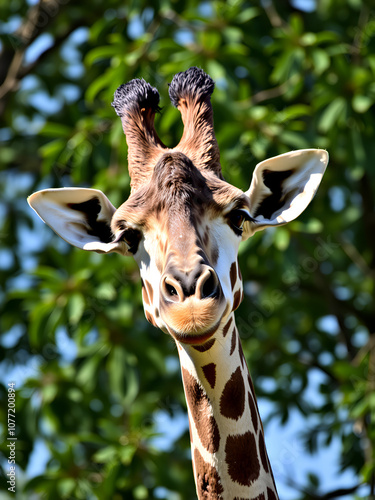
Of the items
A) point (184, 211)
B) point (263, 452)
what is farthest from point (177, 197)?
point (263, 452)

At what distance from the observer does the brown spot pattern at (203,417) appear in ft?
9.55

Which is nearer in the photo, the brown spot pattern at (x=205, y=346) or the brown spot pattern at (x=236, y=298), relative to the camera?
the brown spot pattern at (x=205, y=346)

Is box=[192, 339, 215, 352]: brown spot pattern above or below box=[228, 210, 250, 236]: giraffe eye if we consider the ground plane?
below

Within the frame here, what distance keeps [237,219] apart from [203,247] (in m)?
0.33

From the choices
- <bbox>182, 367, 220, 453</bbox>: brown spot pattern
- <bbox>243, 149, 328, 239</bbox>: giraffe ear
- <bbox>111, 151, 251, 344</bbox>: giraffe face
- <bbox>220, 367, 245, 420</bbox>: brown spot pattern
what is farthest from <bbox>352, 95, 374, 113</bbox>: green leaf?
<bbox>182, 367, 220, 453</bbox>: brown spot pattern

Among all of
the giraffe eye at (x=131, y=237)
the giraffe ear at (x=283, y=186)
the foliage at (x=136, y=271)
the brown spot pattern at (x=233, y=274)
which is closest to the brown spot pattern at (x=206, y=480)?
the brown spot pattern at (x=233, y=274)

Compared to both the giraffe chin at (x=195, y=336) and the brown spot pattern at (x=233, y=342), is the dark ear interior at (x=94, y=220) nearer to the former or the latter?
the brown spot pattern at (x=233, y=342)

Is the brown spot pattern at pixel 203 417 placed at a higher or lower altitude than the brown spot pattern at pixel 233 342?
lower

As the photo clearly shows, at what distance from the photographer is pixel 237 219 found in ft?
10.0

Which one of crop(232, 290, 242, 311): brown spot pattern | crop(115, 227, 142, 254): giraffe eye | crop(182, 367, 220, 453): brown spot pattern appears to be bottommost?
crop(182, 367, 220, 453): brown spot pattern

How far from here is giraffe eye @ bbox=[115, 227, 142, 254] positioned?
307 centimetres

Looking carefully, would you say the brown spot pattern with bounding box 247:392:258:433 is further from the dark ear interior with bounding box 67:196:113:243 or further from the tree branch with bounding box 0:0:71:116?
the tree branch with bounding box 0:0:71:116

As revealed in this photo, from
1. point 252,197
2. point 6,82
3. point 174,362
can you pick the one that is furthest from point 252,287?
point 252,197

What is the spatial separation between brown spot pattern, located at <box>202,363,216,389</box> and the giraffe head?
0.22 meters
